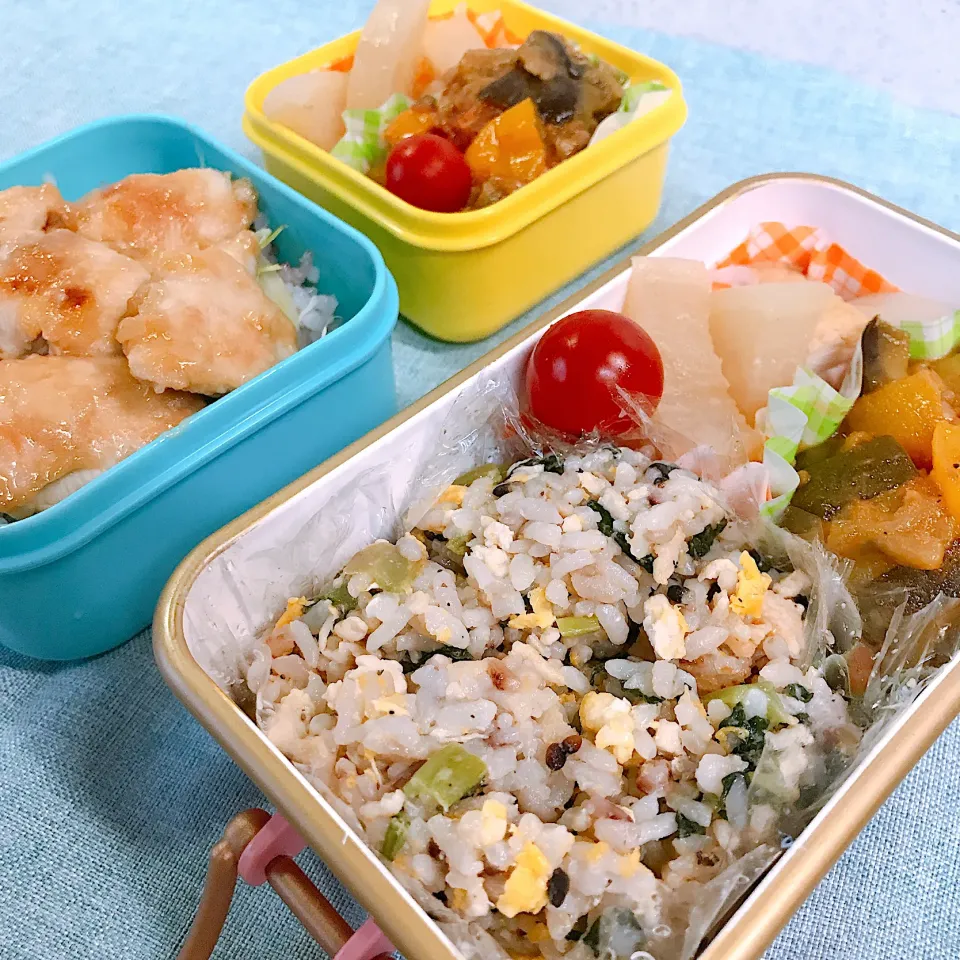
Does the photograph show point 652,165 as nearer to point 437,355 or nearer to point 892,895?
point 437,355

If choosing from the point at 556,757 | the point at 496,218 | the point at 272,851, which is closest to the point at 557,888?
the point at 556,757

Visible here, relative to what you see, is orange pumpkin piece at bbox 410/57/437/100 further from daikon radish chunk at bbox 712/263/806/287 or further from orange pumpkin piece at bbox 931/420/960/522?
orange pumpkin piece at bbox 931/420/960/522

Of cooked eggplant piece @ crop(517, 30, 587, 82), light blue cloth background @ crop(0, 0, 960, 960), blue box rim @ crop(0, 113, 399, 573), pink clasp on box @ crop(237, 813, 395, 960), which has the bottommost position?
light blue cloth background @ crop(0, 0, 960, 960)

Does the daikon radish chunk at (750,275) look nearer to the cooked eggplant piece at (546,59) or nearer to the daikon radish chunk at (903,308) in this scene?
the daikon radish chunk at (903,308)

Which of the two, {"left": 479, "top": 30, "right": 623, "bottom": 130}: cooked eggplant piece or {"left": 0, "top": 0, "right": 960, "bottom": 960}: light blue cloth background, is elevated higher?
{"left": 479, "top": 30, "right": 623, "bottom": 130}: cooked eggplant piece

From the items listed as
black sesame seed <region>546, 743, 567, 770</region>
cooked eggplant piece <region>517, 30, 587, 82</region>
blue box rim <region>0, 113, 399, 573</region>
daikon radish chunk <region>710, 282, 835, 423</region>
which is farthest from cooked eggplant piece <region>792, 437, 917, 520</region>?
cooked eggplant piece <region>517, 30, 587, 82</region>

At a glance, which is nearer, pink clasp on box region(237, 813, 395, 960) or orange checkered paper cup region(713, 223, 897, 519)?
pink clasp on box region(237, 813, 395, 960)

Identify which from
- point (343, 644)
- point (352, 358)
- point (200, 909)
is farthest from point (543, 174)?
point (200, 909)
